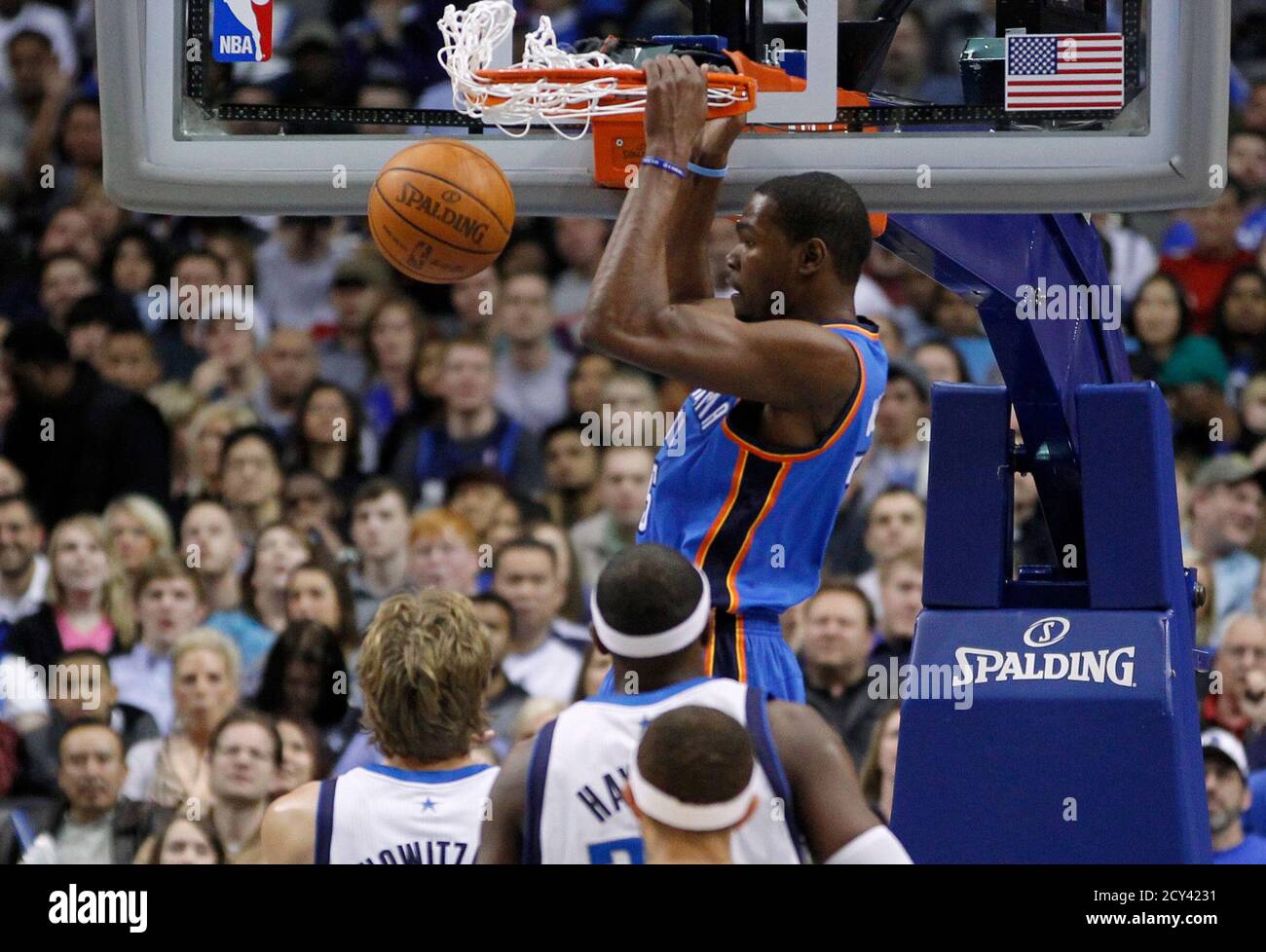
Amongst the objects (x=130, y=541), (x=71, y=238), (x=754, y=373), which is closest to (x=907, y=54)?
(x=754, y=373)

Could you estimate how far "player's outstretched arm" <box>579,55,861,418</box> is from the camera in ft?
13.1

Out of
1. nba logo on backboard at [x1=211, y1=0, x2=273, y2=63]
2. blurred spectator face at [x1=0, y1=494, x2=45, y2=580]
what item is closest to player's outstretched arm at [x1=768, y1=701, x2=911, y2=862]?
nba logo on backboard at [x1=211, y1=0, x2=273, y2=63]

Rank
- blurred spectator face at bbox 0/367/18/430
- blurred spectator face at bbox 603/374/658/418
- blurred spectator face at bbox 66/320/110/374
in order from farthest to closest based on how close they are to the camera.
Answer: blurred spectator face at bbox 66/320/110/374 → blurred spectator face at bbox 0/367/18/430 → blurred spectator face at bbox 603/374/658/418

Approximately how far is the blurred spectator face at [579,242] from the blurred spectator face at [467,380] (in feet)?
2.27

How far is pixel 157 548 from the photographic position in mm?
7551

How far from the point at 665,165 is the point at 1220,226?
16.9ft

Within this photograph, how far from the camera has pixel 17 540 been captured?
7.68 metres

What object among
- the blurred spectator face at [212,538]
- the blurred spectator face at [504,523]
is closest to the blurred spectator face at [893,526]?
the blurred spectator face at [504,523]

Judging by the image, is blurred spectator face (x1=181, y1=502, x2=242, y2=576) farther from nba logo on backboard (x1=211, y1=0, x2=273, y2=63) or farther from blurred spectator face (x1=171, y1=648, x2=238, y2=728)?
nba logo on backboard (x1=211, y1=0, x2=273, y2=63)

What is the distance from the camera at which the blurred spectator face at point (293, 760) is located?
636 cm

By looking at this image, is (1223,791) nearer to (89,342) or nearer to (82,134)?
(89,342)

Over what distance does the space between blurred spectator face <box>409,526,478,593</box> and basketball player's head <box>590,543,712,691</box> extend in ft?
13.0
